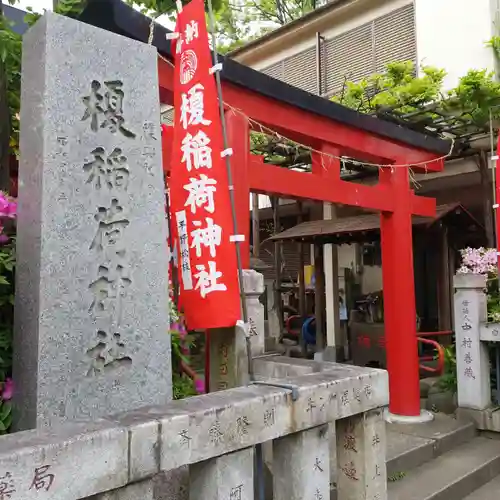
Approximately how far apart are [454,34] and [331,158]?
5.32 metres

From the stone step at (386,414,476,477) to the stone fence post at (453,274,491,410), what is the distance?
1.26 feet

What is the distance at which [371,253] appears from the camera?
1250 cm

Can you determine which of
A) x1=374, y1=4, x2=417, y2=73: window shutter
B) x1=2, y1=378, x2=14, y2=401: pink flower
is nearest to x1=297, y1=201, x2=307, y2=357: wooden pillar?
x1=374, y1=4, x2=417, y2=73: window shutter

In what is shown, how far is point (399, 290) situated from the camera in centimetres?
708

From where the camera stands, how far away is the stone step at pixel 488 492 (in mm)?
5383

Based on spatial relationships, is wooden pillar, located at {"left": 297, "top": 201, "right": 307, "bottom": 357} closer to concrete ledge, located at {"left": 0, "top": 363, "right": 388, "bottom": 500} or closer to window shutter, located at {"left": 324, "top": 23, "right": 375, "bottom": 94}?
window shutter, located at {"left": 324, "top": 23, "right": 375, "bottom": 94}

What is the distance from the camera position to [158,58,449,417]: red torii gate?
4.93m

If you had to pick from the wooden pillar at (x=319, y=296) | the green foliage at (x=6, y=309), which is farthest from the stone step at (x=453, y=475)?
the wooden pillar at (x=319, y=296)

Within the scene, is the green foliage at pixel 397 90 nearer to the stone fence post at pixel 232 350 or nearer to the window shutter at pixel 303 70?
the window shutter at pixel 303 70

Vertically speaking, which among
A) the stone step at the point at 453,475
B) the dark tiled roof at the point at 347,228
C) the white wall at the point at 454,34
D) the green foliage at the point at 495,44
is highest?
the white wall at the point at 454,34

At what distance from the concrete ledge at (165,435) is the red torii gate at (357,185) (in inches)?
72.1

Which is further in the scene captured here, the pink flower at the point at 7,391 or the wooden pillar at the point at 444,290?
the wooden pillar at the point at 444,290

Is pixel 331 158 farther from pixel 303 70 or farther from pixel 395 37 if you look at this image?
pixel 303 70

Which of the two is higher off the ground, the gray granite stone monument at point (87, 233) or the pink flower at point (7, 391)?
the gray granite stone monument at point (87, 233)
